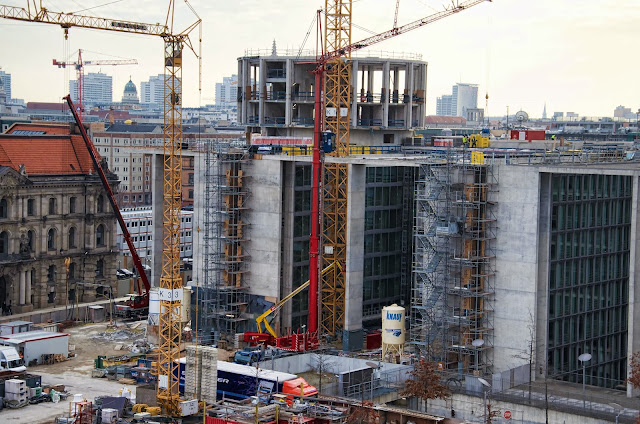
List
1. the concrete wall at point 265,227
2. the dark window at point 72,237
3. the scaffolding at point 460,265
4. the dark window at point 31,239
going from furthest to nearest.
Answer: the dark window at point 72,237
the dark window at point 31,239
the concrete wall at point 265,227
the scaffolding at point 460,265

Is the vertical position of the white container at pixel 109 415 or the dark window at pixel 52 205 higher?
the dark window at pixel 52 205

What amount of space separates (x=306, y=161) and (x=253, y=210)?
6.91 meters

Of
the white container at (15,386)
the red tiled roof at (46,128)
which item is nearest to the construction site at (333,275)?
the white container at (15,386)

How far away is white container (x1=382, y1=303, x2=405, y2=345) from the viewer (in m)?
91.3

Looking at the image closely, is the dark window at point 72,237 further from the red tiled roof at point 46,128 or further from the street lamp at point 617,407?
the street lamp at point 617,407

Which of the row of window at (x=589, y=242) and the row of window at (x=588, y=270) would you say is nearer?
the row of window at (x=588, y=270)

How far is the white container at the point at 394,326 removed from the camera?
300 ft

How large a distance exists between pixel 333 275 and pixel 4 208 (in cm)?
4405

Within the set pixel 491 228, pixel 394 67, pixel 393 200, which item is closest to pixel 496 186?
pixel 491 228

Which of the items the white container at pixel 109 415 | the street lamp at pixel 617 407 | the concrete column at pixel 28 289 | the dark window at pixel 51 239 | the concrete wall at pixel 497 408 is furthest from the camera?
the dark window at pixel 51 239

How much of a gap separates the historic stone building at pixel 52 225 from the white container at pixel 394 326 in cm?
5085

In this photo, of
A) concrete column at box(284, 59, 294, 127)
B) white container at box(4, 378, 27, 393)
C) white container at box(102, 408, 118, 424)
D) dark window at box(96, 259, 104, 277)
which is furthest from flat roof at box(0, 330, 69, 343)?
concrete column at box(284, 59, 294, 127)

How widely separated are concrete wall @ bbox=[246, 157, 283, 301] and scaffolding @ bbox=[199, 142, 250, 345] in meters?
0.74

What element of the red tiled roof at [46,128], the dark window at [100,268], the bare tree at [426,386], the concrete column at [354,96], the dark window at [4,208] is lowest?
the bare tree at [426,386]
